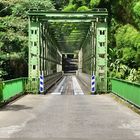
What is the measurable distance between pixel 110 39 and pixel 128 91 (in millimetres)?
22217

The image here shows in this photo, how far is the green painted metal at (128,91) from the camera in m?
19.2

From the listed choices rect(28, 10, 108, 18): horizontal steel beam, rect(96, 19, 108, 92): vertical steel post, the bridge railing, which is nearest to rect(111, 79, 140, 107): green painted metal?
rect(96, 19, 108, 92): vertical steel post

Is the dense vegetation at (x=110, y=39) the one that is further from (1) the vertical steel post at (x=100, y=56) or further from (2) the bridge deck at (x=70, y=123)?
(2) the bridge deck at (x=70, y=123)

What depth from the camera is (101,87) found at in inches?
1237

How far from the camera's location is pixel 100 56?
104ft

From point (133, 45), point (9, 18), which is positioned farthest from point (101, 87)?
point (9, 18)

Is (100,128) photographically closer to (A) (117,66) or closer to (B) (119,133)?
(B) (119,133)

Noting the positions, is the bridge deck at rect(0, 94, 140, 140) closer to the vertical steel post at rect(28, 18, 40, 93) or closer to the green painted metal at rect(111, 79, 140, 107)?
the green painted metal at rect(111, 79, 140, 107)

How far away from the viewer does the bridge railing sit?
21.4 m

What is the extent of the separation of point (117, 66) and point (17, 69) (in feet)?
33.7

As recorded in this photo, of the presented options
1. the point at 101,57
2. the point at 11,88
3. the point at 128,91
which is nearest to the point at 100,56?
the point at 101,57

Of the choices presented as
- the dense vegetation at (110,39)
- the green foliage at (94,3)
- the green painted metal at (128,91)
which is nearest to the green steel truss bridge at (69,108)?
the green painted metal at (128,91)

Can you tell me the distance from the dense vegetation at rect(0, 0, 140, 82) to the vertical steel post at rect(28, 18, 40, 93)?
7.61 m

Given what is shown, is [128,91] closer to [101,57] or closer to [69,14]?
[101,57]
